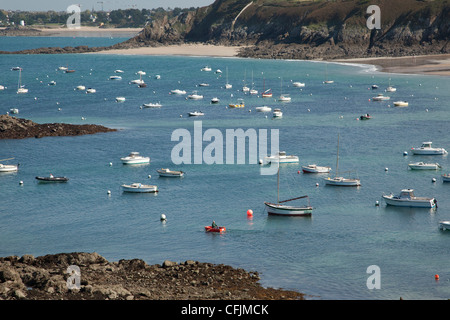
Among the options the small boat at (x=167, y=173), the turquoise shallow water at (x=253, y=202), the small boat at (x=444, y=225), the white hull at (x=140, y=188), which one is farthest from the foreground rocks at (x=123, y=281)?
the small boat at (x=167, y=173)

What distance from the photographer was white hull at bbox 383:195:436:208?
60438 mm

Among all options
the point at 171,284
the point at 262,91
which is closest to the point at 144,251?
the point at 171,284

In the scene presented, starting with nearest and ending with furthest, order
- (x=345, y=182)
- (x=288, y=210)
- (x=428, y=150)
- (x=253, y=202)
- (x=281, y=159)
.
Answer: (x=288, y=210) < (x=253, y=202) < (x=345, y=182) < (x=281, y=159) < (x=428, y=150)

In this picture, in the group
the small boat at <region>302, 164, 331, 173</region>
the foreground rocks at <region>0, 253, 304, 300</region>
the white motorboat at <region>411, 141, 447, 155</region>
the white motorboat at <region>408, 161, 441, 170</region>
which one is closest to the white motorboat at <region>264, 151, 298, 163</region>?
the small boat at <region>302, 164, 331, 173</region>

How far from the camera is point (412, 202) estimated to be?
2400 inches

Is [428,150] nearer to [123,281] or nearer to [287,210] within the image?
[287,210]

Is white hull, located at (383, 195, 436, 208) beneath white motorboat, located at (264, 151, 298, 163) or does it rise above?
beneath

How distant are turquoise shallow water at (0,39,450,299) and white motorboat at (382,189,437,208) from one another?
0.83 m

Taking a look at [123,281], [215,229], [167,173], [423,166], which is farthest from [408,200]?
[123,281]

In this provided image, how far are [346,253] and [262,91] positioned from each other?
338 ft

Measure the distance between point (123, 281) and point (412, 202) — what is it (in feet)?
99.6

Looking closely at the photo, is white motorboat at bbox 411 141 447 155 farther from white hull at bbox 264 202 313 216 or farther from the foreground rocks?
the foreground rocks

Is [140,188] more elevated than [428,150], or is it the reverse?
[428,150]
